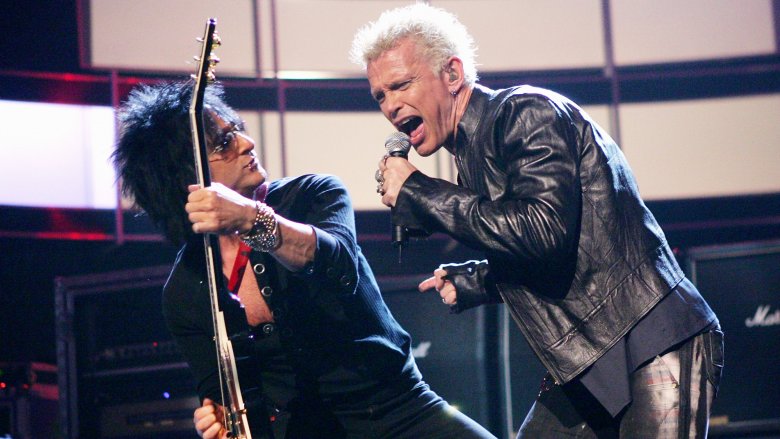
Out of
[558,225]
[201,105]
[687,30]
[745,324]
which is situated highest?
[687,30]

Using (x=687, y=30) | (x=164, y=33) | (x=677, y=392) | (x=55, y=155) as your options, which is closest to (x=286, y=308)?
(x=677, y=392)

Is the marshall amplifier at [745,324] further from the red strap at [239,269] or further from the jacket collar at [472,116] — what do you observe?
the red strap at [239,269]

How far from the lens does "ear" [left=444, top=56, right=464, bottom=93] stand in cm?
236

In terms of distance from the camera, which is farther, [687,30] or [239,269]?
[687,30]

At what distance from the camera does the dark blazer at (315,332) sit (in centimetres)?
258

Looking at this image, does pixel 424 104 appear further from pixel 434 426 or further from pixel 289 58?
pixel 289 58

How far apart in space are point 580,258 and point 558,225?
0.17 metres

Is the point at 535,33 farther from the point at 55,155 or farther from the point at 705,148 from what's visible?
the point at 55,155

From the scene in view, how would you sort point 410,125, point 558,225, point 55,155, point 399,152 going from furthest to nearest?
point 55,155 → point 410,125 → point 399,152 → point 558,225

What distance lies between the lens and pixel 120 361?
3.89 metres

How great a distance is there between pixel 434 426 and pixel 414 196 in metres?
0.86

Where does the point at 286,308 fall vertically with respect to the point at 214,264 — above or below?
below

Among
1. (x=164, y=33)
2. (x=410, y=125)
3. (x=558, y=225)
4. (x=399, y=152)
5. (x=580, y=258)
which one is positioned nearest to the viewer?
(x=558, y=225)

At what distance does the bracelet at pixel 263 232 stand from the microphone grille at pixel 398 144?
1.23ft
